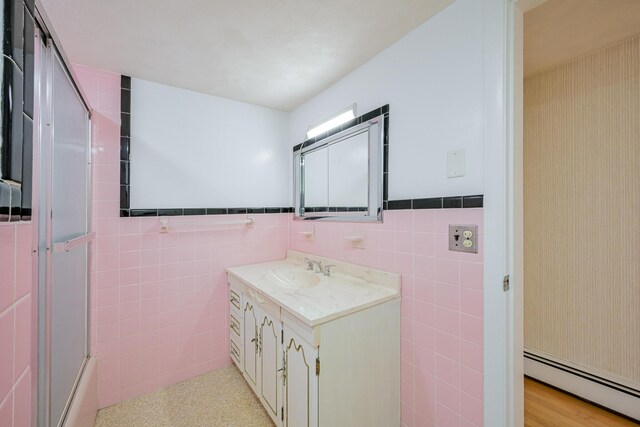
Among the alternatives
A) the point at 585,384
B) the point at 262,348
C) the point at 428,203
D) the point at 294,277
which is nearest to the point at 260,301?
the point at 262,348

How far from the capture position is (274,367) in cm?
138

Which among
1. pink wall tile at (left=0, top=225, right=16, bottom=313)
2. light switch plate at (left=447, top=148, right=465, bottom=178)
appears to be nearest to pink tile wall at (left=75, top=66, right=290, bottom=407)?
pink wall tile at (left=0, top=225, right=16, bottom=313)

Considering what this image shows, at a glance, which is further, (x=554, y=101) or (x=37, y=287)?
(x=554, y=101)

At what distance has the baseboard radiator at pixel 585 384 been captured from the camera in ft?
4.96

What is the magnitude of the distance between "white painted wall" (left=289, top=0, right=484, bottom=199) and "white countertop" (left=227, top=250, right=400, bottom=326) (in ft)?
1.68

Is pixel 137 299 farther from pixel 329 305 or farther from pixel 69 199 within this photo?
pixel 329 305

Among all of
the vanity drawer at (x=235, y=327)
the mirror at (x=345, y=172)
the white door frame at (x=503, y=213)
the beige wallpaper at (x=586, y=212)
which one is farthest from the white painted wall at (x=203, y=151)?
the beige wallpaper at (x=586, y=212)

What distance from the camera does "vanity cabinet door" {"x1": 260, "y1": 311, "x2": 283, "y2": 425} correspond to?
4.39ft

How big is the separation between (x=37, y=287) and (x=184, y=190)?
113 cm

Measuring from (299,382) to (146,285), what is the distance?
4.20 feet

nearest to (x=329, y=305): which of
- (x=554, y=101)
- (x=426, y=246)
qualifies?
(x=426, y=246)

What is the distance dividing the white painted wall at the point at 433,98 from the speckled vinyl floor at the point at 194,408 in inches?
63.0

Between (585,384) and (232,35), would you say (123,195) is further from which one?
(585,384)

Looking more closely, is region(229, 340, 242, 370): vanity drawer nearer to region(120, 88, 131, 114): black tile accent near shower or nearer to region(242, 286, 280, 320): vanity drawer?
region(242, 286, 280, 320): vanity drawer
